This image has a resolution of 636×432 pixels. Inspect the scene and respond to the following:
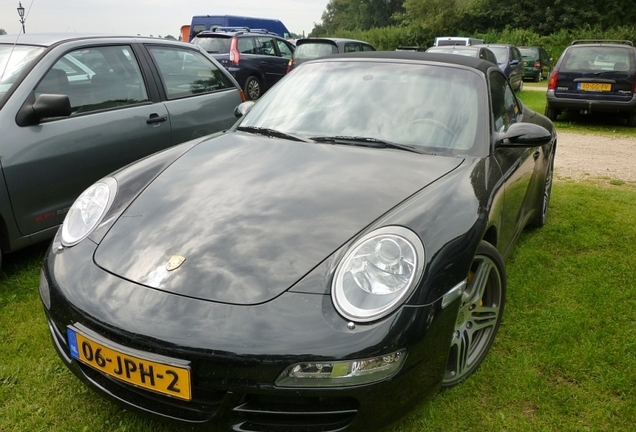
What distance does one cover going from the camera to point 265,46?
1278 centimetres

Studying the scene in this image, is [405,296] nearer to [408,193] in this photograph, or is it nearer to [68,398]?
[408,193]

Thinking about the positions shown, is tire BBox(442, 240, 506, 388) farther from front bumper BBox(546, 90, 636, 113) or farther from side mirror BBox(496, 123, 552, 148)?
front bumper BBox(546, 90, 636, 113)

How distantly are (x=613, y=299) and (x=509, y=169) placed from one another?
1104mm

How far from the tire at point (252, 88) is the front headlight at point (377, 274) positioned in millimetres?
10325

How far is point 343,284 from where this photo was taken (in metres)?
1.80

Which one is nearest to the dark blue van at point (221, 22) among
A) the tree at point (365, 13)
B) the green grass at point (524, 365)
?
the green grass at point (524, 365)

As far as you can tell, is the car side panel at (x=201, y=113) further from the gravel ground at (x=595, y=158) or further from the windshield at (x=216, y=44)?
the windshield at (x=216, y=44)

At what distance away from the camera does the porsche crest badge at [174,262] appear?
75.2 inches

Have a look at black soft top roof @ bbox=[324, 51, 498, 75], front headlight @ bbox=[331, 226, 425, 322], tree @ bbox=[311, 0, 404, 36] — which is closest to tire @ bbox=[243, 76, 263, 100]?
black soft top roof @ bbox=[324, 51, 498, 75]

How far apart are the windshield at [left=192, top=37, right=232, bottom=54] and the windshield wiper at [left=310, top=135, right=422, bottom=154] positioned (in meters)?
9.82

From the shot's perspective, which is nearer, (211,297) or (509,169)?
(211,297)

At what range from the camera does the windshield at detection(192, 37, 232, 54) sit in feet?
39.2

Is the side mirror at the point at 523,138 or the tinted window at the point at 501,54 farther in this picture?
the tinted window at the point at 501,54

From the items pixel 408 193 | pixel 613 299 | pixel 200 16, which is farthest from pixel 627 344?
pixel 200 16
